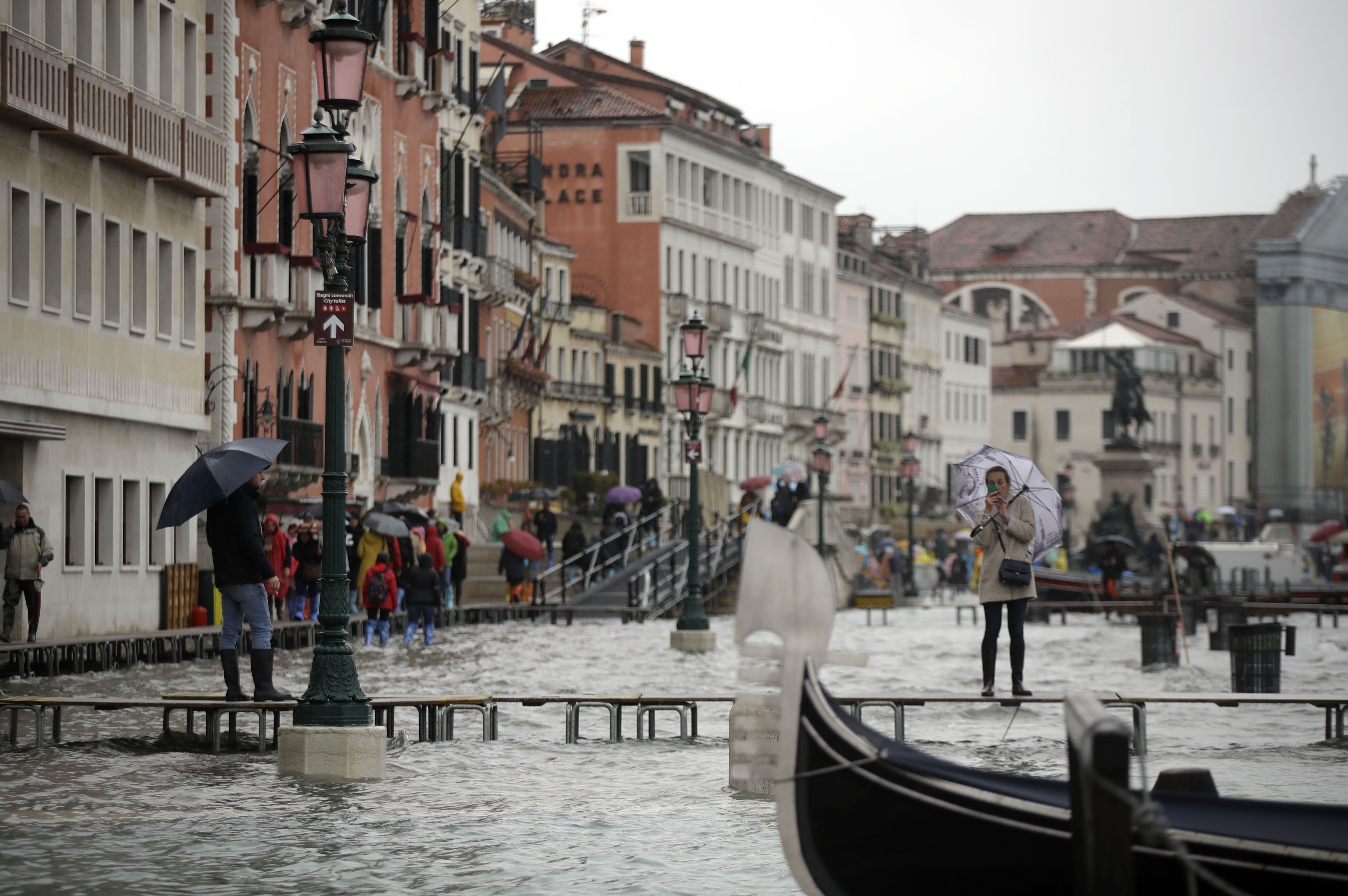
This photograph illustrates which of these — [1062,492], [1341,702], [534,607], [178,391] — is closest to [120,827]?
[1341,702]

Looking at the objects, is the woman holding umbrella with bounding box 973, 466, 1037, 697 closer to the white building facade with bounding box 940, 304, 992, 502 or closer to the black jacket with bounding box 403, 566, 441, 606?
the black jacket with bounding box 403, 566, 441, 606

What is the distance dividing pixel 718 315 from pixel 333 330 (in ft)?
256

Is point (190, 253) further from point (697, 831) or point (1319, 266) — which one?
point (1319, 266)

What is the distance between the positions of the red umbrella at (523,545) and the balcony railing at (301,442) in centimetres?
377

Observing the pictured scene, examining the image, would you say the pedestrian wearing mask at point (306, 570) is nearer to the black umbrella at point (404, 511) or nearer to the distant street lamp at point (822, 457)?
the black umbrella at point (404, 511)

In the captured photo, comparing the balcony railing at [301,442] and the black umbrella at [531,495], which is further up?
the balcony railing at [301,442]

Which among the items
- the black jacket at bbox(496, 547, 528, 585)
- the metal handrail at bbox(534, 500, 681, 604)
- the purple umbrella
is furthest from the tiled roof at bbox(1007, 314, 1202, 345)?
the black jacket at bbox(496, 547, 528, 585)

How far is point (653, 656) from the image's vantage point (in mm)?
33125

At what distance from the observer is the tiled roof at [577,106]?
89062 mm

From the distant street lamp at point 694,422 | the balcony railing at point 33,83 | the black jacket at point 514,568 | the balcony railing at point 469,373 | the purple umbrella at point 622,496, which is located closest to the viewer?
the balcony railing at point 33,83

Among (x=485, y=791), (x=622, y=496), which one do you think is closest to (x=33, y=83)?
(x=485, y=791)

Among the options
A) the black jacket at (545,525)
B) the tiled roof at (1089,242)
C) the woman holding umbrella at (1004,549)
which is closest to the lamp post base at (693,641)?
the woman holding umbrella at (1004,549)

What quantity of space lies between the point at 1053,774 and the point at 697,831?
130 inches

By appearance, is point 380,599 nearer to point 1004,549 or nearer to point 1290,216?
point 1004,549
